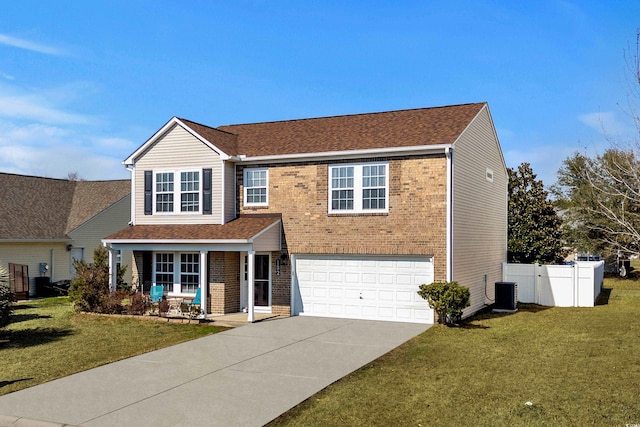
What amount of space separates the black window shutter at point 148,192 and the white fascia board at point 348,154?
3626 mm

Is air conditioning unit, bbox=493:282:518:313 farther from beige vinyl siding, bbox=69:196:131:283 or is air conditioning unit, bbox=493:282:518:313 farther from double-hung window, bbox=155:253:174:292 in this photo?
beige vinyl siding, bbox=69:196:131:283

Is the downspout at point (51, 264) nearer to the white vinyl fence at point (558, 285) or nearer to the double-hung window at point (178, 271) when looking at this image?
the double-hung window at point (178, 271)

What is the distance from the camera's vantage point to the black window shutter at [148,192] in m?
21.9

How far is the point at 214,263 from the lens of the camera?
20.3m

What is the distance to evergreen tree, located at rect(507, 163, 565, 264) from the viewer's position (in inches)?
1238

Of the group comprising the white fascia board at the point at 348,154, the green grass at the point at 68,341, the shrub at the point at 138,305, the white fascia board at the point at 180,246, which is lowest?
the green grass at the point at 68,341

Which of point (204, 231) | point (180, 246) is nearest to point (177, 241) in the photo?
point (180, 246)

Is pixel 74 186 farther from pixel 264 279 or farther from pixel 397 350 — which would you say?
pixel 397 350

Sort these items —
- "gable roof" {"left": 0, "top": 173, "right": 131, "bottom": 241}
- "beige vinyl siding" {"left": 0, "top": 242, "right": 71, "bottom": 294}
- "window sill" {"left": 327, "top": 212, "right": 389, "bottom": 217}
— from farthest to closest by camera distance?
"gable roof" {"left": 0, "top": 173, "right": 131, "bottom": 241} < "beige vinyl siding" {"left": 0, "top": 242, "right": 71, "bottom": 294} < "window sill" {"left": 327, "top": 212, "right": 389, "bottom": 217}

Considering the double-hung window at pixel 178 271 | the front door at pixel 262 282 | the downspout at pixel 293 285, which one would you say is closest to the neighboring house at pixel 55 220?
the double-hung window at pixel 178 271

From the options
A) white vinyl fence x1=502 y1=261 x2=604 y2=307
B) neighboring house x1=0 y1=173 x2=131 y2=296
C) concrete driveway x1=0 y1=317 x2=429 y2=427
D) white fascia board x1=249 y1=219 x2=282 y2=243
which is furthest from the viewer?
neighboring house x1=0 y1=173 x2=131 y2=296

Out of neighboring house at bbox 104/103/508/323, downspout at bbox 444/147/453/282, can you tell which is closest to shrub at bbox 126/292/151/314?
neighboring house at bbox 104/103/508/323

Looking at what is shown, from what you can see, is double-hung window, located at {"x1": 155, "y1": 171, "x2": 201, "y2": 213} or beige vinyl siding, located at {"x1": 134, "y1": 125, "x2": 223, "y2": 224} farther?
double-hung window, located at {"x1": 155, "y1": 171, "x2": 201, "y2": 213}

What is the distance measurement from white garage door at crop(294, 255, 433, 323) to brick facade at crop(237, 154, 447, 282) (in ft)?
1.32
